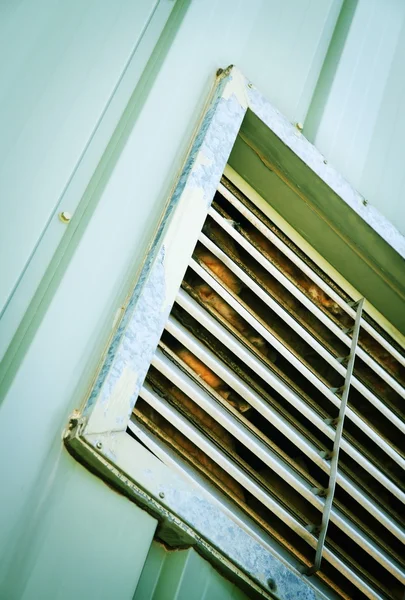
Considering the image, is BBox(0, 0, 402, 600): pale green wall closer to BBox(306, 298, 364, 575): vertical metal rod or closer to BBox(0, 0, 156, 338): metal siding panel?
BBox(0, 0, 156, 338): metal siding panel

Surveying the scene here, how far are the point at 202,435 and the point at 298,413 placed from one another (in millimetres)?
430

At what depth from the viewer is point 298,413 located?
177cm

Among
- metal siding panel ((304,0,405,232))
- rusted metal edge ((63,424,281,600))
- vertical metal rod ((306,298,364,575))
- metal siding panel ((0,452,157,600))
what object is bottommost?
metal siding panel ((0,452,157,600))

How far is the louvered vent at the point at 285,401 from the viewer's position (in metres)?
1.49

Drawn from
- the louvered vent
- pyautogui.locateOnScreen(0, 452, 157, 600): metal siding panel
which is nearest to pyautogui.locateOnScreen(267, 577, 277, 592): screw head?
the louvered vent

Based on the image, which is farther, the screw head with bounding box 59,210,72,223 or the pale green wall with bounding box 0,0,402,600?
the screw head with bounding box 59,210,72,223

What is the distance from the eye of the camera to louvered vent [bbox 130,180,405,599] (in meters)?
1.49

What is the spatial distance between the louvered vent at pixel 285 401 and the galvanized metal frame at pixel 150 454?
83mm

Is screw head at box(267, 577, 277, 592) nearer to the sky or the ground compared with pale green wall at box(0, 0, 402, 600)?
nearer to the ground

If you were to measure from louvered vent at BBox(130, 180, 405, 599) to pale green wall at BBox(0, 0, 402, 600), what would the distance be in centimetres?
22

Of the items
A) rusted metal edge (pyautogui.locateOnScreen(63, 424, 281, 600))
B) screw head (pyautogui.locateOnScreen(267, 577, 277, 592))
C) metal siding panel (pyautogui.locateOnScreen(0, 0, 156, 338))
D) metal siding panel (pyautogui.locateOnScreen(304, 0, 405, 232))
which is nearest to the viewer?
rusted metal edge (pyautogui.locateOnScreen(63, 424, 281, 600))

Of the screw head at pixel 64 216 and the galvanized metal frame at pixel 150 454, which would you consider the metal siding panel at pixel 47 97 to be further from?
the galvanized metal frame at pixel 150 454

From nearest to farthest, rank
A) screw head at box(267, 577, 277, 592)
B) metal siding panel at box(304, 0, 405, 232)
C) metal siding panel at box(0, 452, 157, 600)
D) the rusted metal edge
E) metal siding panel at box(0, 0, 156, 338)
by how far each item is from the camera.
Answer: metal siding panel at box(0, 452, 157, 600) → the rusted metal edge → screw head at box(267, 577, 277, 592) → metal siding panel at box(0, 0, 156, 338) → metal siding panel at box(304, 0, 405, 232)

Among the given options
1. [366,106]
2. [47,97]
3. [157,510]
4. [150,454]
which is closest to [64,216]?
[47,97]
